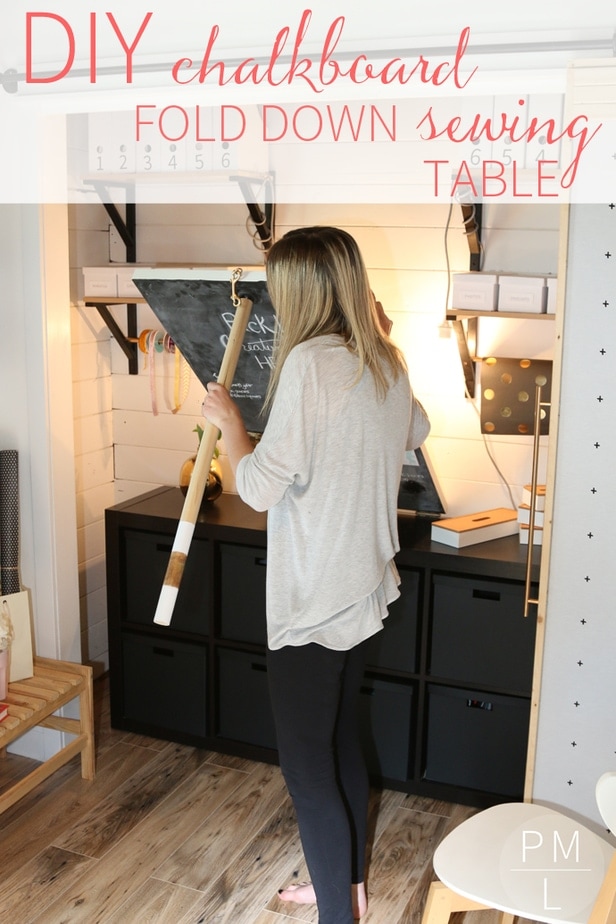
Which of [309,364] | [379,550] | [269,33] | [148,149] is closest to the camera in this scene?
[309,364]

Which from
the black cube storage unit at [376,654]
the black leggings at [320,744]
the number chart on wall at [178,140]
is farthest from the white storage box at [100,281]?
the black leggings at [320,744]

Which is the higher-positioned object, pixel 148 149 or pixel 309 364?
pixel 148 149

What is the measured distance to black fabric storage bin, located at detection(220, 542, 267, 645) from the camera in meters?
2.82

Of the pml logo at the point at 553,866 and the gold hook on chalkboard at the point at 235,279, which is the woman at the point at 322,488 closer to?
the gold hook on chalkboard at the point at 235,279

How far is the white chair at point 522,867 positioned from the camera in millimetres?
1635

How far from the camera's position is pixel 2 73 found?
249 cm

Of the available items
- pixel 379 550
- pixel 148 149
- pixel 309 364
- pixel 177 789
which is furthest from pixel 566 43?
pixel 177 789

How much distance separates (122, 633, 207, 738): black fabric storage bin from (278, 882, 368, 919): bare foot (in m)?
0.75

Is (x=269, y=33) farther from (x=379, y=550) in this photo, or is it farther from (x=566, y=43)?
(x=379, y=550)

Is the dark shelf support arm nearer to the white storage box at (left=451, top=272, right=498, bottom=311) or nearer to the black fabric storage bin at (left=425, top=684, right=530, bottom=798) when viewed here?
the white storage box at (left=451, top=272, right=498, bottom=311)

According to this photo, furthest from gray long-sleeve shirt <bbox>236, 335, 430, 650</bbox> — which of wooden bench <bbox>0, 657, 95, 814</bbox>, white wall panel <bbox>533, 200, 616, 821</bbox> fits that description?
wooden bench <bbox>0, 657, 95, 814</bbox>

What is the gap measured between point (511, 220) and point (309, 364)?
3.95 feet

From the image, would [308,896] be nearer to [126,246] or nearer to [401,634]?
[401,634]

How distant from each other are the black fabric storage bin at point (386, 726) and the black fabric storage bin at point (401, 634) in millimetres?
62
